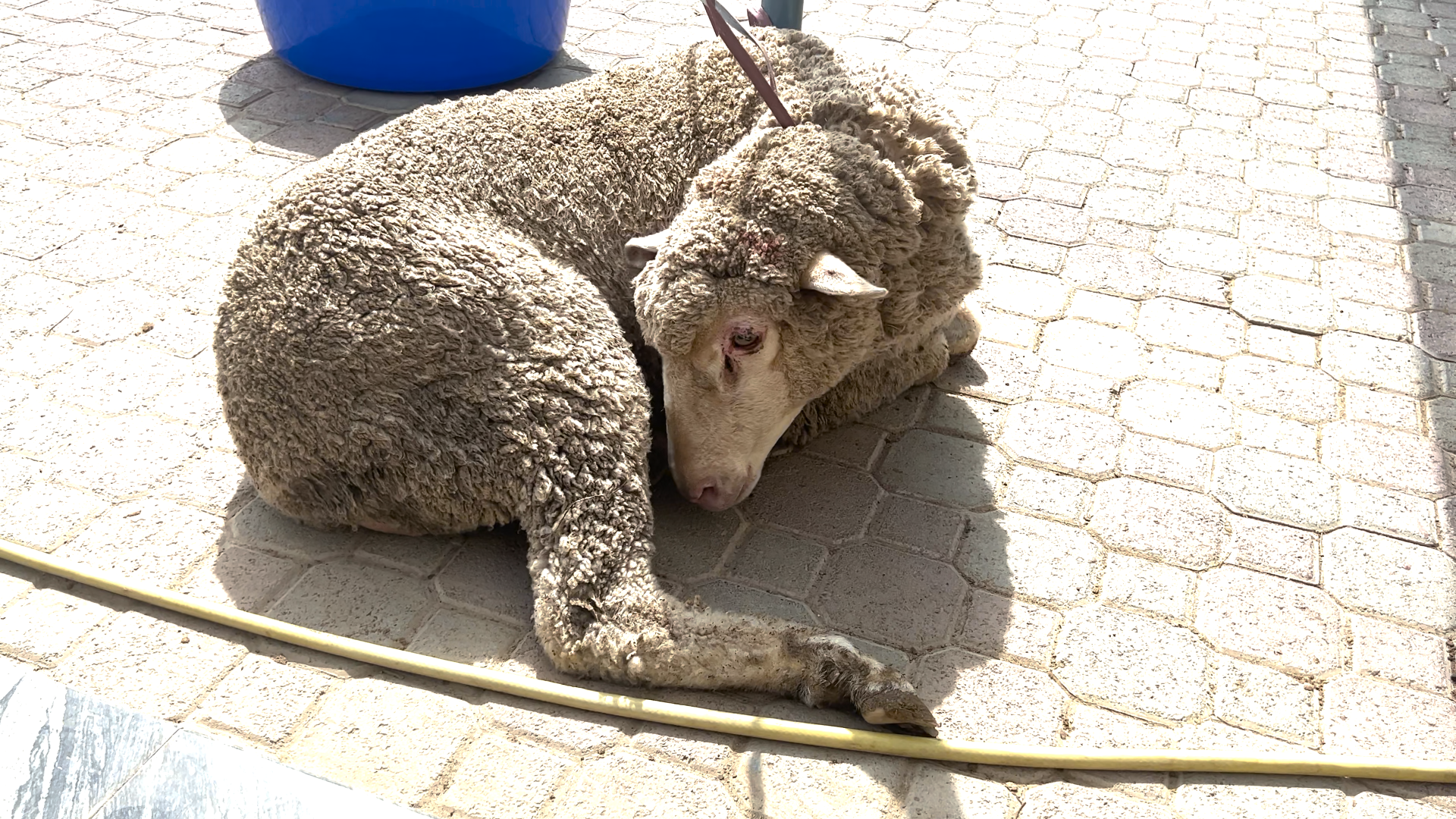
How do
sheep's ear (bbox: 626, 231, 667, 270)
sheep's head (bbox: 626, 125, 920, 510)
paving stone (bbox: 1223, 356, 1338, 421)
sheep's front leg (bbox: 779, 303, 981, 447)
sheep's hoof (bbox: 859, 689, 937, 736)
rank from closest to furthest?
1. sheep's hoof (bbox: 859, 689, 937, 736)
2. sheep's head (bbox: 626, 125, 920, 510)
3. sheep's ear (bbox: 626, 231, 667, 270)
4. sheep's front leg (bbox: 779, 303, 981, 447)
5. paving stone (bbox: 1223, 356, 1338, 421)

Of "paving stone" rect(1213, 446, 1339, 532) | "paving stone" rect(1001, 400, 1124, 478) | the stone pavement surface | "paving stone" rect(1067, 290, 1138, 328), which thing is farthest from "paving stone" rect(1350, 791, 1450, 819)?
"paving stone" rect(1067, 290, 1138, 328)

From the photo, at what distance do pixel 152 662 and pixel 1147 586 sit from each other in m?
2.77

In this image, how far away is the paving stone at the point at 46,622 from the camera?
293cm

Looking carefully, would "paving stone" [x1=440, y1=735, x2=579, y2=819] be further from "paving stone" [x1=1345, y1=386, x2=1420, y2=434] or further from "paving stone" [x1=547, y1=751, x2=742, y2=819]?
"paving stone" [x1=1345, y1=386, x2=1420, y2=434]

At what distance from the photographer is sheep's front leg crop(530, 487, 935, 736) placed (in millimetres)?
2801

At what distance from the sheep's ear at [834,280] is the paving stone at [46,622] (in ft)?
6.99

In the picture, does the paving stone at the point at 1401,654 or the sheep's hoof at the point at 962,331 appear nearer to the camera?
the paving stone at the point at 1401,654

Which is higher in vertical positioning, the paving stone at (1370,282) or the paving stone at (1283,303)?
the paving stone at (1283,303)

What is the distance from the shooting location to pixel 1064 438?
12.6ft

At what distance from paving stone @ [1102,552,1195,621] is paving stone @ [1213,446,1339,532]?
43 centimetres

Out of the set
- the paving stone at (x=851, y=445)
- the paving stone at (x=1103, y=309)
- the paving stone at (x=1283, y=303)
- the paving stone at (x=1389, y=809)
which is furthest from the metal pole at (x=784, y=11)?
the paving stone at (x=1389, y=809)

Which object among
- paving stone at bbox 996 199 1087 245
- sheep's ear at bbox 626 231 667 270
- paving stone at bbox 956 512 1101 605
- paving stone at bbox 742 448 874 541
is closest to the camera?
sheep's ear at bbox 626 231 667 270

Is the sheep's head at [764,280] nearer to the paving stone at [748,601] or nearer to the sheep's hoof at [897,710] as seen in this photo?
the paving stone at [748,601]

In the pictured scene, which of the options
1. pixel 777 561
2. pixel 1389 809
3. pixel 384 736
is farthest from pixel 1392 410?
pixel 384 736
